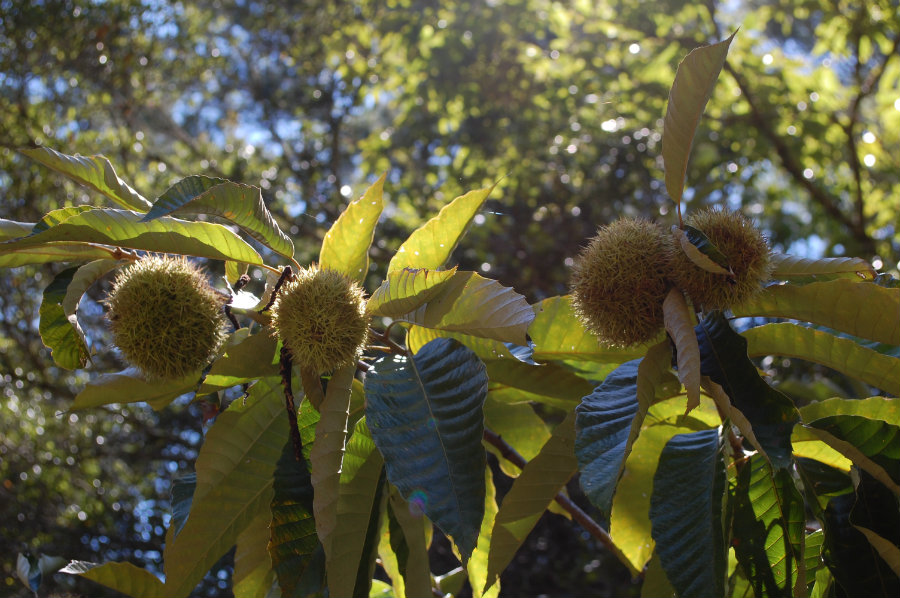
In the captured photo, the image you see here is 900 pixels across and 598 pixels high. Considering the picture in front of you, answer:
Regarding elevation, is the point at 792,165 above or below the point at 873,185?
below

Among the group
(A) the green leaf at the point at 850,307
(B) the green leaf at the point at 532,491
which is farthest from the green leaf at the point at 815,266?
(B) the green leaf at the point at 532,491

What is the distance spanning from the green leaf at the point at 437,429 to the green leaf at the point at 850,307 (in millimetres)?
482

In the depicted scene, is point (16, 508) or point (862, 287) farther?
point (16, 508)

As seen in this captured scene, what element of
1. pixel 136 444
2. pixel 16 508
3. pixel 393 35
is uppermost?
pixel 393 35

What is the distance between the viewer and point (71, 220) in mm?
987

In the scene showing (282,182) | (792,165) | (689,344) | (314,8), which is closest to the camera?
(689,344)

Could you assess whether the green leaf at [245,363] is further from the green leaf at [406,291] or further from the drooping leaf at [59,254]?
the drooping leaf at [59,254]

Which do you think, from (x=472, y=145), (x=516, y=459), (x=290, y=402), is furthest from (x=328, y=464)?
(x=472, y=145)

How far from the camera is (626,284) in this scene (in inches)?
41.5

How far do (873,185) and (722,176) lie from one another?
1757 millimetres

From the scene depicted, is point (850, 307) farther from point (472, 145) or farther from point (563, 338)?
point (472, 145)

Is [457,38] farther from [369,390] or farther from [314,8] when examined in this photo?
[369,390]

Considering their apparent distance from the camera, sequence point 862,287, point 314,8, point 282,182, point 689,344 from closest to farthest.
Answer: point 689,344 < point 862,287 < point 282,182 < point 314,8

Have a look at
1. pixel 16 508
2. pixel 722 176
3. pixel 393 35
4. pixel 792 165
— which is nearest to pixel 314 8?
pixel 393 35
